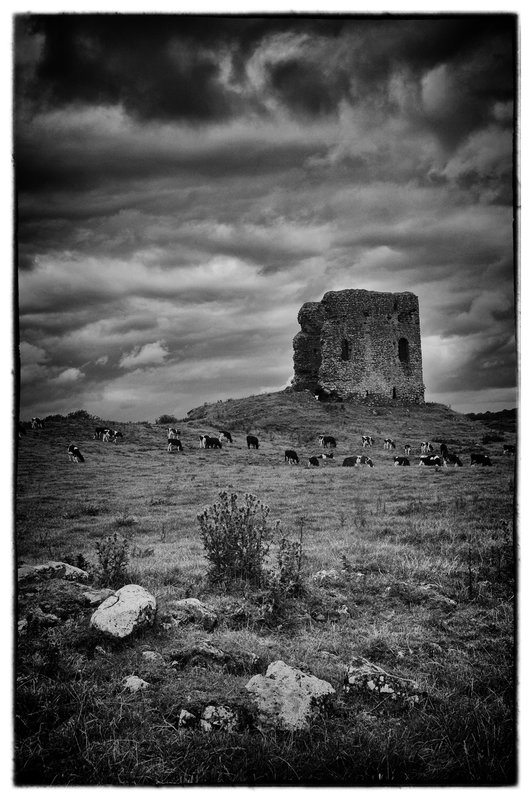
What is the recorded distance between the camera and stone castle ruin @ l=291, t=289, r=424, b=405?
3709 cm

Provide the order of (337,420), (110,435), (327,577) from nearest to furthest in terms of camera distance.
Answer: (327,577), (110,435), (337,420)

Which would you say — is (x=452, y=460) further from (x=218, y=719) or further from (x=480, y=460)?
(x=218, y=719)

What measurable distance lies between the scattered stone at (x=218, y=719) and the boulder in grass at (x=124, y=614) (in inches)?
40.9

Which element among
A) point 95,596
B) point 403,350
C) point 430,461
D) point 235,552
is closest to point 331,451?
point 430,461

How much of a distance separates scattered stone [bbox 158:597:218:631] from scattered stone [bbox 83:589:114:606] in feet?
1.72

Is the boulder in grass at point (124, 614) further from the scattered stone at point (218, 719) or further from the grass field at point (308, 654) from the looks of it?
the scattered stone at point (218, 719)

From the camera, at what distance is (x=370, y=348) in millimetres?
37531

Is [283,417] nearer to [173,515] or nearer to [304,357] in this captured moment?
[304,357]

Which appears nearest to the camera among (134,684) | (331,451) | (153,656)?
(134,684)

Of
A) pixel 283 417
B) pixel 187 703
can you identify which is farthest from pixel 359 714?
pixel 283 417

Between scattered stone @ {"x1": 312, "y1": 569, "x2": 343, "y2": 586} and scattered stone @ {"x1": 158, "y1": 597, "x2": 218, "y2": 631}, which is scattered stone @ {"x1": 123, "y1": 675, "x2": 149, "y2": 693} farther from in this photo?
scattered stone @ {"x1": 312, "y1": 569, "x2": 343, "y2": 586}

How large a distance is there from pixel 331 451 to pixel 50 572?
1906 cm

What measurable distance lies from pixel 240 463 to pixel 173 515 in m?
9.08

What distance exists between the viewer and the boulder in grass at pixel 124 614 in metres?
3.27
